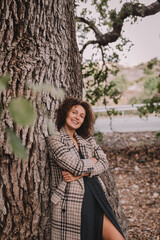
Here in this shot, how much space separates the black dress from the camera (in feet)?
6.08

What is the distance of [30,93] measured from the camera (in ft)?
5.64

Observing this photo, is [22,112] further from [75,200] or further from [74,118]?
[74,118]

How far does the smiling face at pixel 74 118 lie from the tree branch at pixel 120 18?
3.17m

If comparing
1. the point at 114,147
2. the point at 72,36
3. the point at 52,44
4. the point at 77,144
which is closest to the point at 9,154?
the point at 77,144

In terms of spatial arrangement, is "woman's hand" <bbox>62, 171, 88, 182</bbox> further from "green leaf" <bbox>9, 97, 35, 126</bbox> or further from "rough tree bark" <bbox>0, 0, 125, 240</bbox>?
"green leaf" <bbox>9, 97, 35, 126</bbox>

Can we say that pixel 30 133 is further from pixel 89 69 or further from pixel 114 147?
pixel 114 147

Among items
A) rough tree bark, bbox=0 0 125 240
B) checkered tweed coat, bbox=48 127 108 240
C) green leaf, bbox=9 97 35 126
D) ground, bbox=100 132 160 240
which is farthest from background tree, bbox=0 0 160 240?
ground, bbox=100 132 160 240

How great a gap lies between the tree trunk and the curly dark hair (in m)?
0.09

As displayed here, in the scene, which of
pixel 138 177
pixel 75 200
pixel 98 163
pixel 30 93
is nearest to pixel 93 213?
pixel 75 200

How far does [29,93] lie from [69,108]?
0.58 m

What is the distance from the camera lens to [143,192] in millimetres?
4441

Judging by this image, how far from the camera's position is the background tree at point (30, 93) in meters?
1.69

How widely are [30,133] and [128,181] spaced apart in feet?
12.4

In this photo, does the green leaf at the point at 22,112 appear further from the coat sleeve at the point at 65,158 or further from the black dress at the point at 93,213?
the black dress at the point at 93,213
